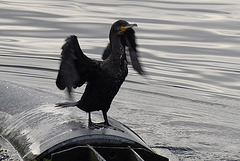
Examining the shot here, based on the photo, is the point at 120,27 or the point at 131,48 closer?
the point at 120,27

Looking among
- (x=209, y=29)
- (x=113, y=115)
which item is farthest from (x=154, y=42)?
(x=113, y=115)

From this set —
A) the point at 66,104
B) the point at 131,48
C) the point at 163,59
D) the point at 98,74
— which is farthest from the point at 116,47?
the point at 163,59

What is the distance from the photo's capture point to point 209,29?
15.5 meters

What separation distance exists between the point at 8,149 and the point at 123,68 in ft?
4.81

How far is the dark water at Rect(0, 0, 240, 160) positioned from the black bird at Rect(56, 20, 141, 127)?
57.6 inches

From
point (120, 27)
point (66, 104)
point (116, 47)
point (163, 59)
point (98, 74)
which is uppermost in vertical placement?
point (120, 27)

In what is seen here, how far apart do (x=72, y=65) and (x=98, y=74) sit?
1.18ft

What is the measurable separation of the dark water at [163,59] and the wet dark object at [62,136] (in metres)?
1.39

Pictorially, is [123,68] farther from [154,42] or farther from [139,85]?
[154,42]

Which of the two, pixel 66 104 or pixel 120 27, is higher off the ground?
pixel 120 27

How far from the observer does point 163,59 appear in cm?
1233

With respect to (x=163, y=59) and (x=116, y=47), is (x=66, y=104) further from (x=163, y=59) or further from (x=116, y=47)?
(x=163, y=59)

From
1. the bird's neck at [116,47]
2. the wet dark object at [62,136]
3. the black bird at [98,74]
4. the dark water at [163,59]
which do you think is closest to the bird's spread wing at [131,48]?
the black bird at [98,74]

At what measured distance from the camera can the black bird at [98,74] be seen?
578 centimetres
